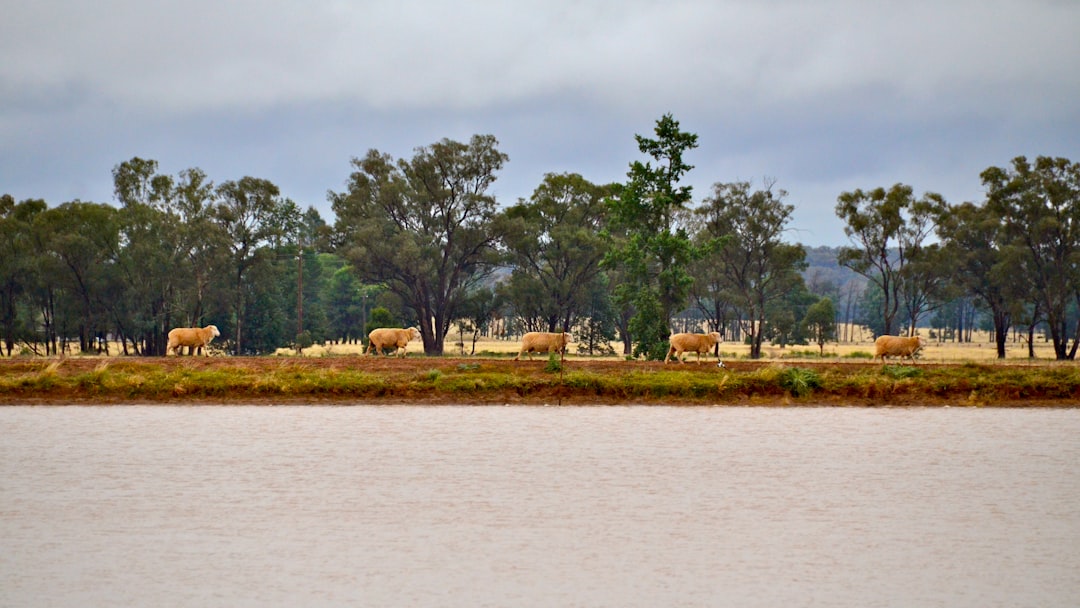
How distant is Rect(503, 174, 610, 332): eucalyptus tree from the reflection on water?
49.4 m

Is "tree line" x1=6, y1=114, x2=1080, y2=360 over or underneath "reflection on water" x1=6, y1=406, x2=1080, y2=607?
over

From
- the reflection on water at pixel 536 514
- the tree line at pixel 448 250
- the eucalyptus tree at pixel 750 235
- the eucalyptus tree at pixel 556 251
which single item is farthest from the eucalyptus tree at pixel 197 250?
the reflection on water at pixel 536 514

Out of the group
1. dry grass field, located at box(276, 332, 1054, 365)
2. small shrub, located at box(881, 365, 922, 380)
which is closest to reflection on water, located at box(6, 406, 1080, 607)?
small shrub, located at box(881, 365, 922, 380)

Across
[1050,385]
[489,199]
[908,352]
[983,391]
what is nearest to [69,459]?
[983,391]

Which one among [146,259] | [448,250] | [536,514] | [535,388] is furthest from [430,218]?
[536,514]

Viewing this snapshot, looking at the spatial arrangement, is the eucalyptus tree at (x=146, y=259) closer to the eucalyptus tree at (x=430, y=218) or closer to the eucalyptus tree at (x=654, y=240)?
the eucalyptus tree at (x=430, y=218)

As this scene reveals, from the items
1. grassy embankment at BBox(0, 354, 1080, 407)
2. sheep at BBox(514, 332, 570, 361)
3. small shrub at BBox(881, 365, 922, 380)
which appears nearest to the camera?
grassy embankment at BBox(0, 354, 1080, 407)

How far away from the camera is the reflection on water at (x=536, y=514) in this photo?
11992 mm

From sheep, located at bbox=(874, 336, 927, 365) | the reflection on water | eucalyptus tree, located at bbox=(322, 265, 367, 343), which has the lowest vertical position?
the reflection on water

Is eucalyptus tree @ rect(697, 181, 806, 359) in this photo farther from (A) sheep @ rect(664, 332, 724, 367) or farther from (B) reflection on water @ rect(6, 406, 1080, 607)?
(B) reflection on water @ rect(6, 406, 1080, 607)

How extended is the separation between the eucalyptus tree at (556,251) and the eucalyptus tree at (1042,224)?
26.3 metres

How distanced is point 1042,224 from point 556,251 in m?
31.0

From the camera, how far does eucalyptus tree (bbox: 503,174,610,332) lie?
248 ft

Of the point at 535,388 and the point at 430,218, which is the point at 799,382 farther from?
the point at 430,218
